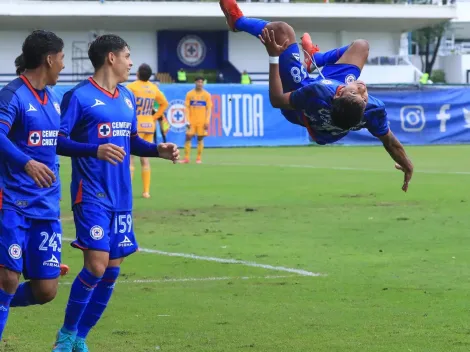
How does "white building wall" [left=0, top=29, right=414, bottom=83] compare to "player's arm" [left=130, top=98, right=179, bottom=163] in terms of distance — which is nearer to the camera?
"player's arm" [left=130, top=98, right=179, bottom=163]

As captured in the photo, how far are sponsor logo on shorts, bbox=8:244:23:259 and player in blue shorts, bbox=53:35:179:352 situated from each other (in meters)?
0.61

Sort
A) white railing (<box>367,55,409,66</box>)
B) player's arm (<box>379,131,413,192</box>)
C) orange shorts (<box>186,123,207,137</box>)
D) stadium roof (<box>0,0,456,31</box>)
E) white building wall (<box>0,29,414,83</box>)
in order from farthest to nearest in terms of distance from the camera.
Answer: white railing (<box>367,55,409,66</box>) < white building wall (<box>0,29,414,83</box>) < stadium roof (<box>0,0,456,31</box>) < orange shorts (<box>186,123,207,137</box>) < player's arm (<box>379,131,413,192</box>)

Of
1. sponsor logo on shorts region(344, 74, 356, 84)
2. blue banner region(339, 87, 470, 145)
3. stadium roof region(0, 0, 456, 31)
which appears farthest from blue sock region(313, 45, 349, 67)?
stadium roof region(0, 0, 456, 31)

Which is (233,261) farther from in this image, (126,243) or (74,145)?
(74,145)

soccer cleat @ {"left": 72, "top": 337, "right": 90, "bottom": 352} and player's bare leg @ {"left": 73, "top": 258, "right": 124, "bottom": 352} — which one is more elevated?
player's bare leg @ {"left": 73, "top": 258, "right": 124, "bottom": 352}

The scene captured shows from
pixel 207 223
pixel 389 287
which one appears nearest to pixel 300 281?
pixel 389 287

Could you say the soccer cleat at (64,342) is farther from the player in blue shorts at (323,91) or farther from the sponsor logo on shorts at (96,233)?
the player in blue shorts at (323,91)

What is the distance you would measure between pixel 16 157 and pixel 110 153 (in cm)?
76

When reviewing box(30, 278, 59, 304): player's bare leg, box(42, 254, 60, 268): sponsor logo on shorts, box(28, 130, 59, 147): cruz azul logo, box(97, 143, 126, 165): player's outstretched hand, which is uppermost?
box(28, 130, 59, 147): cruz azul logo

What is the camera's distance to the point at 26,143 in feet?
22.4

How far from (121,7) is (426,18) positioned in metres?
20.7

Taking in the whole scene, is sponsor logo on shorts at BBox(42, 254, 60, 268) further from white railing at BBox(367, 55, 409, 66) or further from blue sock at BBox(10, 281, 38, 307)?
white railing at BBox(367, 55, 409, 66)

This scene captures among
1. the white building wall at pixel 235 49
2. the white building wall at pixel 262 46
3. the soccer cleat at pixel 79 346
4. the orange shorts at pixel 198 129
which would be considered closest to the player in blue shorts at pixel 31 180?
the soccer cleat at pixel 79 346

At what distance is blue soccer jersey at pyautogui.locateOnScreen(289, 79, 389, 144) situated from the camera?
7.97m
